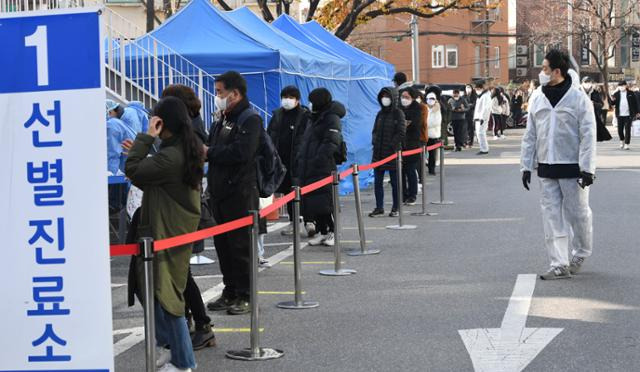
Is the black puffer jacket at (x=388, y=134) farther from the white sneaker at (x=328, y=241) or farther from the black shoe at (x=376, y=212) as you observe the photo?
the white sneaker at (x=328, y=241)

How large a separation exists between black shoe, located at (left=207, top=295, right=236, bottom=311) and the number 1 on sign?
4.27m

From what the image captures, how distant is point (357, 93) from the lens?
22562 mm

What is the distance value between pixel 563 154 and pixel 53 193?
19.4 ft

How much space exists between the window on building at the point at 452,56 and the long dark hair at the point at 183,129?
248ft

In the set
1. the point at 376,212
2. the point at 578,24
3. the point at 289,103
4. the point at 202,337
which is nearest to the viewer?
the point at 202,337

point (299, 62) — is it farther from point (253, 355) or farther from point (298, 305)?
point (253, 355)

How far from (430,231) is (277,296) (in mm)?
4867

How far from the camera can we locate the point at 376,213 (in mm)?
16453

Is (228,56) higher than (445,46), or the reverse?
(445,46)

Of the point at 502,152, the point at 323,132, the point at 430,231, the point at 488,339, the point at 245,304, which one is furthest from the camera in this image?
the point at 502,152

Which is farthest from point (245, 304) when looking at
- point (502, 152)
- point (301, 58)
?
point (502, 152)

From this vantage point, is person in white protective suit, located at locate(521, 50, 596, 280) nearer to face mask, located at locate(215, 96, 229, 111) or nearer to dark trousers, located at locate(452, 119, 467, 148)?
face mask, located at locate(215, 96, 229, 111)

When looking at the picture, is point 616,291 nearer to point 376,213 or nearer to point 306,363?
point 306,363

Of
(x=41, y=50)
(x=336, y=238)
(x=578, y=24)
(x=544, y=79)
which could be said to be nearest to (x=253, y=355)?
(x=41, y=50)
